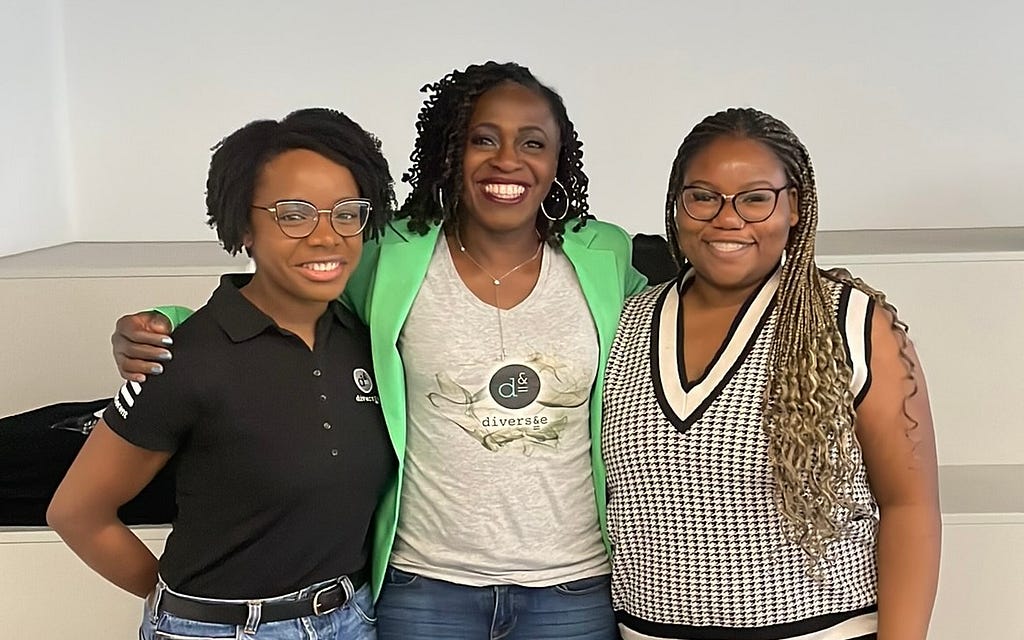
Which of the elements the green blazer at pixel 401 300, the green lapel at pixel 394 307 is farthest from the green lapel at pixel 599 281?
the green lapel at pixel 394 307

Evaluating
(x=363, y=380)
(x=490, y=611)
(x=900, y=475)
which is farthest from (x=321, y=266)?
(x=900, y=475)

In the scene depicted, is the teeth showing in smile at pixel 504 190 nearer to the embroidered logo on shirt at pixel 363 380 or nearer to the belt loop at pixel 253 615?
the embroidered logo on shirt at pixel 363 380

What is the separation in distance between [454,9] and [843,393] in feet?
5.41

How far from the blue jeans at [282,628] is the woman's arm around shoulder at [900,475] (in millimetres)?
653

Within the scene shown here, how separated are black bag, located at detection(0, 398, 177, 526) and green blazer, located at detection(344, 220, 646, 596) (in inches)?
16.7

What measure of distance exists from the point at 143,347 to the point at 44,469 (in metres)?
0.66

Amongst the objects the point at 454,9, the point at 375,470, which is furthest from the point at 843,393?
the point at 454,9

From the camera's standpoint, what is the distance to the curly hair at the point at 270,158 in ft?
4.43

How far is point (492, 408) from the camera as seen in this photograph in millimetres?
1438

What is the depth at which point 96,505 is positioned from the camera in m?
1.36

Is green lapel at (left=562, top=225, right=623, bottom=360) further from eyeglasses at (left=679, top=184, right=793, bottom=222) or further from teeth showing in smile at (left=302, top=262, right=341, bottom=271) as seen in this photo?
teeth showing in smile at (left=302, top=262, right=341, bottom=271)

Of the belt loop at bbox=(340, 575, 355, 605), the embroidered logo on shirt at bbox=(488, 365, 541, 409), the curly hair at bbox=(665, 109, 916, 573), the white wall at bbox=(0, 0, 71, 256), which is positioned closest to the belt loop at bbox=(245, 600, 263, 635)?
the belt loop at bbox=(340, 575, 355, 605)

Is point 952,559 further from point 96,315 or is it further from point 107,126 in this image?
point 107,126

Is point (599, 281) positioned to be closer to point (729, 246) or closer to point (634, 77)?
point (729, 246)
